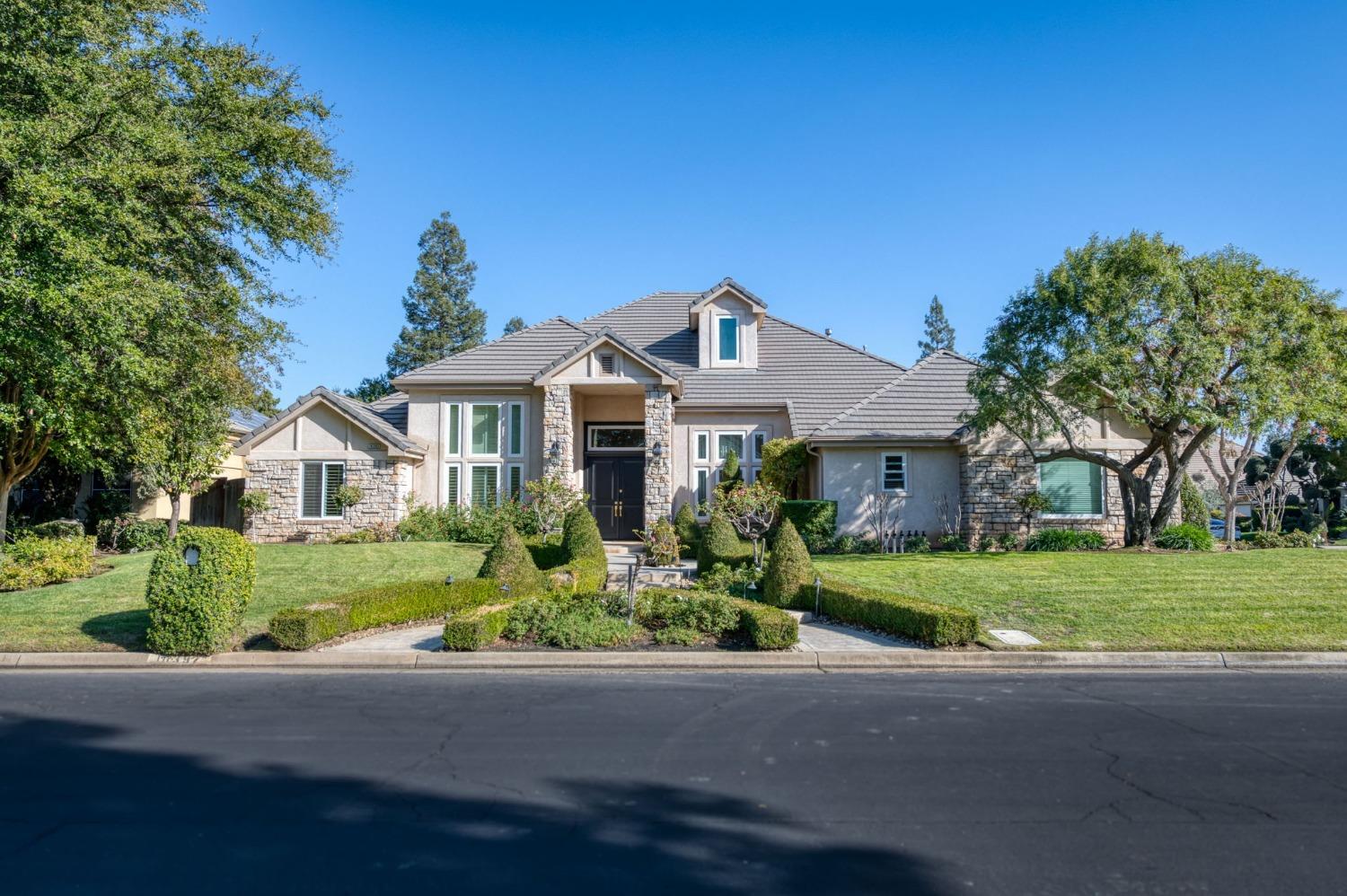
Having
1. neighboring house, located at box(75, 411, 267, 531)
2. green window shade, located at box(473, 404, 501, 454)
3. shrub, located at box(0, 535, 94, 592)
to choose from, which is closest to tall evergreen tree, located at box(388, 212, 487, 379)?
neighboring house, located at box(75, 411, 267, 531)

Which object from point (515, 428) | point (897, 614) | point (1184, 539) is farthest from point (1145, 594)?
point (515, 428)

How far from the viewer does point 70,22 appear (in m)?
13.5

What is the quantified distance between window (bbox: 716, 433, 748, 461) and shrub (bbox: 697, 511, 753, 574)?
7.62 metres

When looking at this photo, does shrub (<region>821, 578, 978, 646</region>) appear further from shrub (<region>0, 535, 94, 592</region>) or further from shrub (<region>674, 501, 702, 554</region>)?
shrub (<region>0, 535, 94, 592</region>)

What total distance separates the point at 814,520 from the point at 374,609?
11724mm

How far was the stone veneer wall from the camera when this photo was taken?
2255 centimetres

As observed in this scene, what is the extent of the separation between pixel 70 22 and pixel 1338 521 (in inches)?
1717

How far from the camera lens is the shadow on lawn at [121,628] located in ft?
35.7

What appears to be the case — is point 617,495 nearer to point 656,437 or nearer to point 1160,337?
point 656,437

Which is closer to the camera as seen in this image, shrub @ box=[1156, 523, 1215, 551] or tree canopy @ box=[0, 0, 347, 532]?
tree canopy @ box=[0, 0, 347, 532]

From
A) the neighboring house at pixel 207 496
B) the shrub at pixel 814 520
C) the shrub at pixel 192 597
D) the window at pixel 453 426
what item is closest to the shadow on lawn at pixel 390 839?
the shrub at pixel 192 597

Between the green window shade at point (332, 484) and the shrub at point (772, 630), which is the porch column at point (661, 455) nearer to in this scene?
the green window shade at point (332, 484)

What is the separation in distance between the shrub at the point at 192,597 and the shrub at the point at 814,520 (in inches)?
519

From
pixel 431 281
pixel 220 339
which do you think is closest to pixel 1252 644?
pixel 220 339
